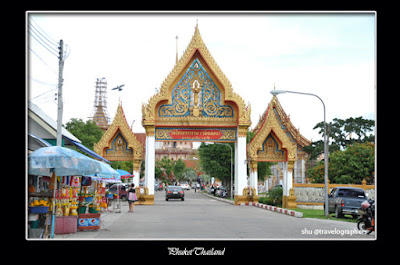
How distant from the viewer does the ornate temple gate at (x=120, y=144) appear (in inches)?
1349

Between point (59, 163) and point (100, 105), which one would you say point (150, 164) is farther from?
point (100, 105)

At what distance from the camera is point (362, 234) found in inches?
556

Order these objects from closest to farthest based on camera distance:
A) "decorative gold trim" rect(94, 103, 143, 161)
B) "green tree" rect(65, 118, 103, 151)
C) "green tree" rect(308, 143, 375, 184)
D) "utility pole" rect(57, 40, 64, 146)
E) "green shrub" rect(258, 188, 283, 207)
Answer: "utility pole" rect(57, 40, 64, 146) → "decorative gold trim" rect(94, 103, 143, 161) → "green shrub" rect(258, 188, 283, 207) → "green tree" rect(308, 143, 375, 184) → "green tree" rect(65, 118, 103, 151)

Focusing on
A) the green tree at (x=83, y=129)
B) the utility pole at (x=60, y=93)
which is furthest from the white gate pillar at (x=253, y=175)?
the green tree at (x=83, y=129)

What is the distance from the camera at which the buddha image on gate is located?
110ft

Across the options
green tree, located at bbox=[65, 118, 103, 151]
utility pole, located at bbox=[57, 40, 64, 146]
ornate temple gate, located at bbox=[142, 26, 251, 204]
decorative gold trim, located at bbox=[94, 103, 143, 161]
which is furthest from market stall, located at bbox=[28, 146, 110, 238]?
green tree, located at bbox=[65, 118, 103, 151]

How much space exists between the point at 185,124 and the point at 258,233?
1861 centimetres

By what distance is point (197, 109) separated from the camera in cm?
3344

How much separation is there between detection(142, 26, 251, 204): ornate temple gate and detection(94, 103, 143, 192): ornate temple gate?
100 centimetres

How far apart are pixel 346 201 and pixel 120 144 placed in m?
17.7

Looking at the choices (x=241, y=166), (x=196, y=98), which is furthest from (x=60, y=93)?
(x=241, y=166)

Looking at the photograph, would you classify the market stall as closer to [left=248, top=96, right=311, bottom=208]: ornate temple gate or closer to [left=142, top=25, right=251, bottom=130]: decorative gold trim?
[left=142, top=25, right=251, bottom=130]: decorative gold trim

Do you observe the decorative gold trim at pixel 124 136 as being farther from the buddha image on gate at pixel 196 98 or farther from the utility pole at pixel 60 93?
the utility pole at pixel 60 93

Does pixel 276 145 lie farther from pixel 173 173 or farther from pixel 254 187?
pixel 173 173
